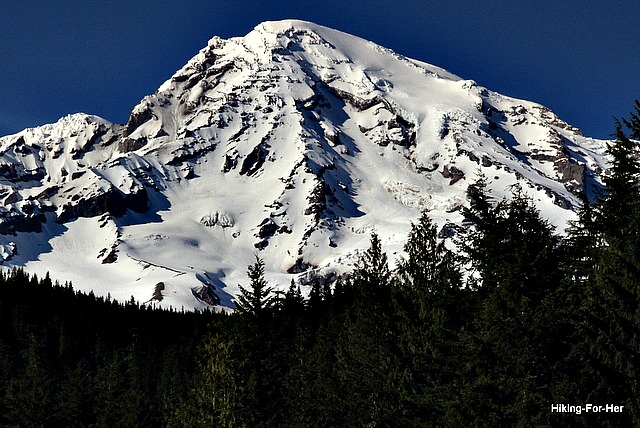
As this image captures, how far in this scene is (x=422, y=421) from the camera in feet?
89.0

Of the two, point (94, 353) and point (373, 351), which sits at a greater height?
point (94, 353)

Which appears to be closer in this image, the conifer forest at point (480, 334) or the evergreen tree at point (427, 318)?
the conifer forest at point (480, 334)

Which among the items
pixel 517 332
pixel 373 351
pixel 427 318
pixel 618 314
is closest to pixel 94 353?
pixel 373 351

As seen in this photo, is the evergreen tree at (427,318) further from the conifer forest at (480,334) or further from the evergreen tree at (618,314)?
the evergreen tree at (618,314)

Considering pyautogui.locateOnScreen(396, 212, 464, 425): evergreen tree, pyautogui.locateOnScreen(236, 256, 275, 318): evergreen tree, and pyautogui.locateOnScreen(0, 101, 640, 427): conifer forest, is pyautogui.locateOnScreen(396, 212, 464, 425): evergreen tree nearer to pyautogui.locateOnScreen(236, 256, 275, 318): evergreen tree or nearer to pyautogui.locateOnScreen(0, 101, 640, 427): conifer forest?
pyautogui.locateOnScreen(0, 101, 640, 427): conifer forest

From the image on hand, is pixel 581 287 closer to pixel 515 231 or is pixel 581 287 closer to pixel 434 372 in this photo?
pixel 515 231

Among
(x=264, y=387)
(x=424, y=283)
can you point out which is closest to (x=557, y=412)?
(x=424, y=283)

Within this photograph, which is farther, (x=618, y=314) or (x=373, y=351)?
(x=373, y=351)

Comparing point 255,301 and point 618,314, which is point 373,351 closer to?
point 618,314

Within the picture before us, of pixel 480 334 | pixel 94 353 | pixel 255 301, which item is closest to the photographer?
pixel 480 334

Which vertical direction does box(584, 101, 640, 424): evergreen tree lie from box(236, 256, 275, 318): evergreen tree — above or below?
below

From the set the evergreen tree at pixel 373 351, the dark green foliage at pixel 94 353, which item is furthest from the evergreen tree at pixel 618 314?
the dark green foliage at pixel 94 353

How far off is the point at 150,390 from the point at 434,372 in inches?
3251

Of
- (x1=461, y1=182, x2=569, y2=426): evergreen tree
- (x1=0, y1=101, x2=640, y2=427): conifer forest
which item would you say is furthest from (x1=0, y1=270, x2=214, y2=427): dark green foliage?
(x1=461, y1=182, x2=569, y2=426): evergreen tree
